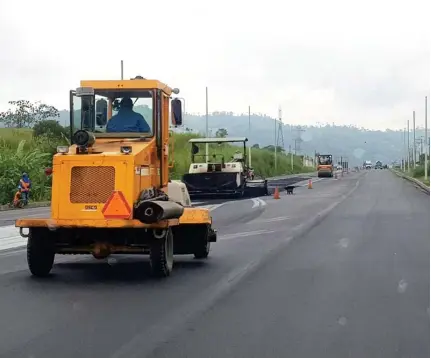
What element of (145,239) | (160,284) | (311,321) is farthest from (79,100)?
(311,321)

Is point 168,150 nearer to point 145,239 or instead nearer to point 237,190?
point 145,239

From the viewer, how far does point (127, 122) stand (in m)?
12.7

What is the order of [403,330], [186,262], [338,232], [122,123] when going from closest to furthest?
1. [403,330]
2. [122,123]
3. [186,262]
4. [338,232]

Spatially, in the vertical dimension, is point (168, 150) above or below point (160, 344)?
above

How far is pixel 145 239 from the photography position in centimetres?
1170

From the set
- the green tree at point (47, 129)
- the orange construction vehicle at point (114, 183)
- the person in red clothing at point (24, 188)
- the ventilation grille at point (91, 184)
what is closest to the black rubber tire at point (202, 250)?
the orange construction vehicle at point (114, 183)

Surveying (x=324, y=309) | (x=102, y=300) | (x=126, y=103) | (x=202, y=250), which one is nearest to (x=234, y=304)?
(x=324, y=309)

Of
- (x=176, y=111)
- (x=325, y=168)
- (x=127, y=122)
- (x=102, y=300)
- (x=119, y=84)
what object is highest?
(x=119, y=84)

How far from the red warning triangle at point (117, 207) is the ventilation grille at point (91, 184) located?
0.13 meters

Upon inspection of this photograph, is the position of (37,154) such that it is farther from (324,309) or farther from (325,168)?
(325,168)

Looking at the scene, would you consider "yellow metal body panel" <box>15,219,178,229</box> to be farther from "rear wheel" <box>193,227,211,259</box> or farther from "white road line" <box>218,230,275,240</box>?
"white road line" <box>218,230,275,240</box>

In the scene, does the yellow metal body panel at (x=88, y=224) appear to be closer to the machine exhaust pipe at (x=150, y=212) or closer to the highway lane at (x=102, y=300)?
the machine exhaust pipe at (x=150, y=212)

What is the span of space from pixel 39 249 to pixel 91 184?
1294mm

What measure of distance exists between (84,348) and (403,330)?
320cm
